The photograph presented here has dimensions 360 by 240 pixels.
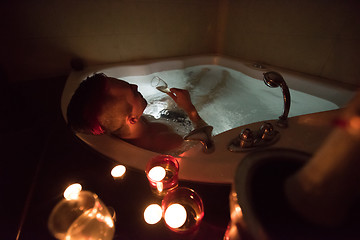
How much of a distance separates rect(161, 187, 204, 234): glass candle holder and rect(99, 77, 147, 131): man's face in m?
0.42

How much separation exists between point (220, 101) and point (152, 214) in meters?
1.11

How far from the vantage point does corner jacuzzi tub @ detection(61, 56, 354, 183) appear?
1.72ft

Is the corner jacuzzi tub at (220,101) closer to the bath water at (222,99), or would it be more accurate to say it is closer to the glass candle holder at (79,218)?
the bath water at (222,99)

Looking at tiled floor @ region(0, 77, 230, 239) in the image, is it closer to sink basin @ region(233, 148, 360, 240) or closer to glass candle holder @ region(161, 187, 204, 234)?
glass candle holder @ region(161, 187, 204, 234)

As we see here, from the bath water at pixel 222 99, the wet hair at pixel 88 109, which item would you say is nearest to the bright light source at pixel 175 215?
the wet hair at pixel 88 109

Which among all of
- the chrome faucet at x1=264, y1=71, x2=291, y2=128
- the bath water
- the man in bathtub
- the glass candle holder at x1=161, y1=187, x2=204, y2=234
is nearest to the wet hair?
the man in bathtub

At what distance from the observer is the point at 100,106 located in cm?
65

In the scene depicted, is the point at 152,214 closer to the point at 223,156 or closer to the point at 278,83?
the point at 223,156

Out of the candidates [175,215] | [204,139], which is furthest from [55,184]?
[204,139]

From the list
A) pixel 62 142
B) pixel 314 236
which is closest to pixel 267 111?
pixel 314 236

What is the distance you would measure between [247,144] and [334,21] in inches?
45.3

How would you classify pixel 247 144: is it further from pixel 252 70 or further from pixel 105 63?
pixel 105 63

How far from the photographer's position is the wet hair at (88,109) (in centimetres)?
64

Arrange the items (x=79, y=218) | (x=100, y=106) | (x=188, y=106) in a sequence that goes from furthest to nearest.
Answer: (x=188, y=106)
(x=100, y=106)
(x=79, y=218)
